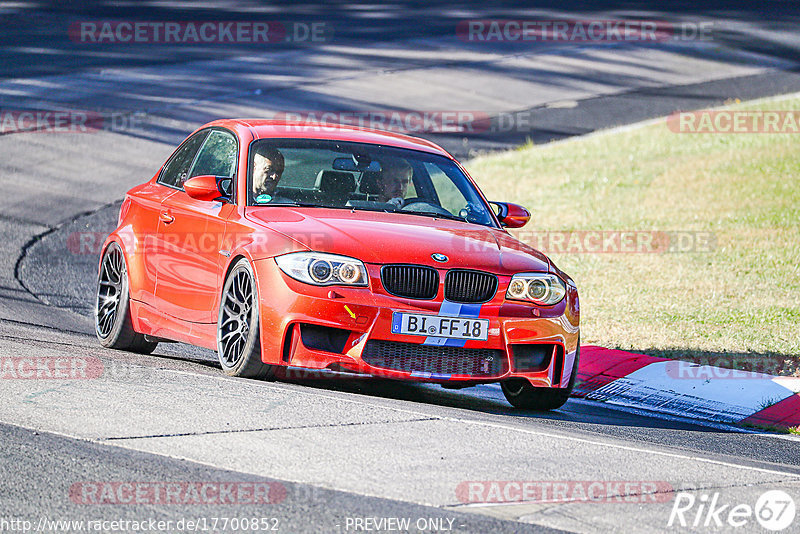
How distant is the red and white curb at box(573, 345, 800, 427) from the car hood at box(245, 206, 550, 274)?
170 centimetres

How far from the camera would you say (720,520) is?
5156mm

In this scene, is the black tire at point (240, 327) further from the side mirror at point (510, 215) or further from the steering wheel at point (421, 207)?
the side mirror at point (510, 215)

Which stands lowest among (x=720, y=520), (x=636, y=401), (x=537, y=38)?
(x=636, y=401)

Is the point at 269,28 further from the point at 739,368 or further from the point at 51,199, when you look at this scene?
the point at 739,368

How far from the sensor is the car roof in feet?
28.4

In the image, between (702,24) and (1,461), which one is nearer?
(1,461)

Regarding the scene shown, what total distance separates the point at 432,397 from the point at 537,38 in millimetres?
24743

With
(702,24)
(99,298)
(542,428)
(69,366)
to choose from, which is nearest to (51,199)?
(99,298)
